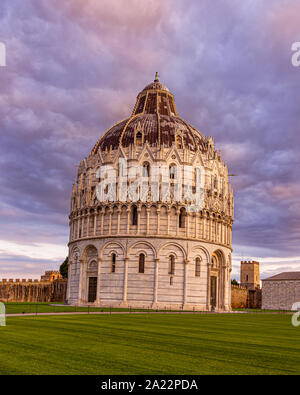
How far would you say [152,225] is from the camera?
61781 mm

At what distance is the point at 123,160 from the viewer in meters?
65.1

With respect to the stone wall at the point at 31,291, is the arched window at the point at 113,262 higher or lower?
higher

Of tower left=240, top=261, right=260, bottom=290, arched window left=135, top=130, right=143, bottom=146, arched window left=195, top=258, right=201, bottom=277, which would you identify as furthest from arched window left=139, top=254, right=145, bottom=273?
tower left=240, top=261, right=260, bottom=290

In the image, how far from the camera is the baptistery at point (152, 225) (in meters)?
61.2

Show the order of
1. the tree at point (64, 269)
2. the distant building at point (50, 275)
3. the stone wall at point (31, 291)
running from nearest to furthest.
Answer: the stone wall at point (31, 291) → the tree at point (64, 269) → the distant building at point (50, 275)

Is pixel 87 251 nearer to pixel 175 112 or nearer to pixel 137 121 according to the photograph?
pixel 137 121

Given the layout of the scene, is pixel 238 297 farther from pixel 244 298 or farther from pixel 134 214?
pixel 134 214

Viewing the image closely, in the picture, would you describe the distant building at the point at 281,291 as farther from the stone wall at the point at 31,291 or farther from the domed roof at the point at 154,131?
the stone wall at the point at 31,291

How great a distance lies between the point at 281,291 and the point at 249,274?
40.2 m

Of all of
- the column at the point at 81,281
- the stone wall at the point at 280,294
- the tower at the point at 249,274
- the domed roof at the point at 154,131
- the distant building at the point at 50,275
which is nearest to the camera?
the column at the point at 81,281

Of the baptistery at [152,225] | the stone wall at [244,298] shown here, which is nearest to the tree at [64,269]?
the baptistery at [152,225]

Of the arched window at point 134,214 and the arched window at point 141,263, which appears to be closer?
the arched window at point 141,263

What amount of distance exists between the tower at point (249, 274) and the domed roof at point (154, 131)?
83.8 metres

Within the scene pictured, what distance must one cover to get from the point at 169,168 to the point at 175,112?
21323 millimetres
